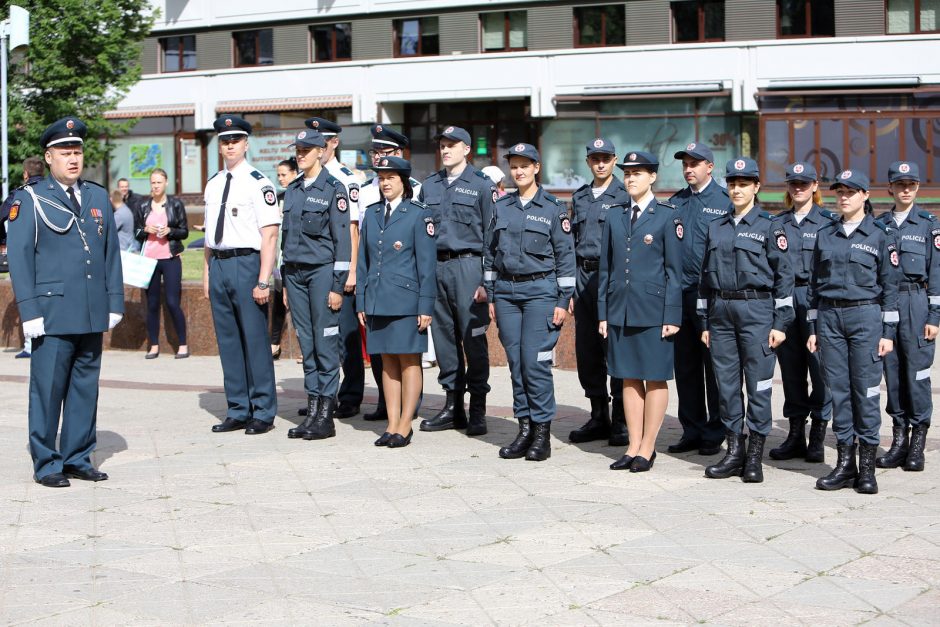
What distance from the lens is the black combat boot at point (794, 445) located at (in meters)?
9.05

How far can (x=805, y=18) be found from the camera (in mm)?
36875

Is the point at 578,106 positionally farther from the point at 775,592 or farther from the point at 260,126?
the point at 775,592

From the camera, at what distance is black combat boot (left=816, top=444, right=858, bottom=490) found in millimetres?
7977

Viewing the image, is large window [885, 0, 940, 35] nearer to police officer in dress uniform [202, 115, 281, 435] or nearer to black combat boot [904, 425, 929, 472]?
police officer in dress uniform [202, 115, 281, 435]

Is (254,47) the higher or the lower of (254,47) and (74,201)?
the higher

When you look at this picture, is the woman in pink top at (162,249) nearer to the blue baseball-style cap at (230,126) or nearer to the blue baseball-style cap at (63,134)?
the blue baseball-style cap at (230,126)

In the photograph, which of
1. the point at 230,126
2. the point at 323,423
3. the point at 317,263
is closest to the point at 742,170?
the point at 317,263

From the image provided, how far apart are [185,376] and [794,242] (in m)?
6.75

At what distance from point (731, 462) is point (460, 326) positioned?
2.50 metres

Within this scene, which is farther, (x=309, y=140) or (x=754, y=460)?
(x=309, y=140)

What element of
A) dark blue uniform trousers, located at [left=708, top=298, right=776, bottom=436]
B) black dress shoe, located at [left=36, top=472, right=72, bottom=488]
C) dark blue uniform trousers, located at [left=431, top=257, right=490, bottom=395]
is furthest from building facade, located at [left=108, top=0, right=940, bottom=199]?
black dress shoe, located at [left=36, top=472, right=72, bottom=488]

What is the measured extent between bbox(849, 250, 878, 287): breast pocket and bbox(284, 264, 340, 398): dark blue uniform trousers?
3820 millimetres

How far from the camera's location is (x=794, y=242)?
8.95 meters

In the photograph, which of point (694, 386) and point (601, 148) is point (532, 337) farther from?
point (601, 148)
